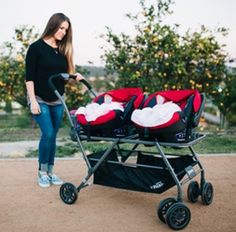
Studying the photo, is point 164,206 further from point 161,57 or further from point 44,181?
point 161,57

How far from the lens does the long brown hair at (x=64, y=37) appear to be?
13.1ft

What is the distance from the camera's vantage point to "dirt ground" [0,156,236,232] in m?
3.19

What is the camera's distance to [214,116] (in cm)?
1922

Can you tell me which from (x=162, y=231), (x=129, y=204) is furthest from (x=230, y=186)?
(x=162, y=231)

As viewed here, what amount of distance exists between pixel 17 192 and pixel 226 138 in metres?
4.22

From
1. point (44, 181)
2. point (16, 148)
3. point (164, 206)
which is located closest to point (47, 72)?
point (44, 181)

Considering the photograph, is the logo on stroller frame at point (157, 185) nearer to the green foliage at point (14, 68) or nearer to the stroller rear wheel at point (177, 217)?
the stroller rear wheel at point (177, 217)

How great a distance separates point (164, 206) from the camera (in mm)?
3191

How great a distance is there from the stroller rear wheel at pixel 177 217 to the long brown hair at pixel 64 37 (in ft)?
6.08

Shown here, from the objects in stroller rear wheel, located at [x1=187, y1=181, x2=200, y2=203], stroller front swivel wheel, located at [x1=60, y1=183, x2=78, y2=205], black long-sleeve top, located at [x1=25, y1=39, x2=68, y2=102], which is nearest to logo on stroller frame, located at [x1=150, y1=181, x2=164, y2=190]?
stroller rear wheel, located at [x1=187, y1=181, x2=200, y2=203]

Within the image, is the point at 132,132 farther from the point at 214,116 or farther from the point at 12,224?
the point at 214,116

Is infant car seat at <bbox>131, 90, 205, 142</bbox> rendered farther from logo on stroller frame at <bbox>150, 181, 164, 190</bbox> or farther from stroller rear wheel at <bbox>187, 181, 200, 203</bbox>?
stroller rear wheel at <bbox>187, 181, 200, 203</bbox>

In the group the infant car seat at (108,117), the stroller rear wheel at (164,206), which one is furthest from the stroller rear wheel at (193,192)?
the infant car seat at (108,117)

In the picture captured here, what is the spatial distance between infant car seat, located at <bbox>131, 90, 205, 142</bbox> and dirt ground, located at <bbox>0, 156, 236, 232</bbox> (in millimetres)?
653
